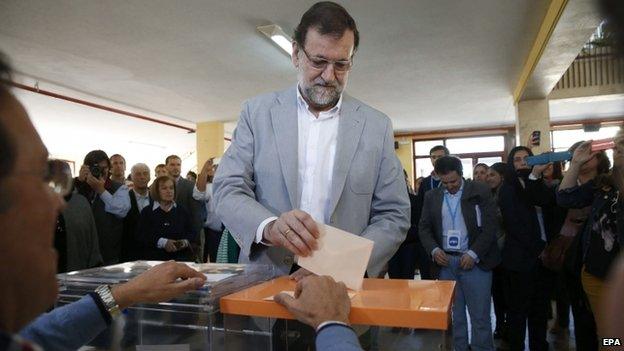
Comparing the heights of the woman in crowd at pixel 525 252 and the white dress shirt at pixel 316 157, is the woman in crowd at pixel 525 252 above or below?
below

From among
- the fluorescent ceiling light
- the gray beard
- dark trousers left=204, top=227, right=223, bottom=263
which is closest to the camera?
dark trousers left=204, top=227, right=223, bottom=263

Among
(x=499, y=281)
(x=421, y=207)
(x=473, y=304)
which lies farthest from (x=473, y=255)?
(x=421, y=207)

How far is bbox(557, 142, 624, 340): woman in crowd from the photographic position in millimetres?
2713

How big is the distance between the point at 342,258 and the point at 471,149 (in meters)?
15.2

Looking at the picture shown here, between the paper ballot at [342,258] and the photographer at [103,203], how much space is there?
337 cm

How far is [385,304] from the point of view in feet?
2.89

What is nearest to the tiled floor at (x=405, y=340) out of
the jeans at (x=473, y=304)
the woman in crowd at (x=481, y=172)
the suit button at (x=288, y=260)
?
the suit button at (x=288, y=260)

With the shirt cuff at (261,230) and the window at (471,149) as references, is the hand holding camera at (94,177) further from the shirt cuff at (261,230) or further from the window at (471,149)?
the window at (471,149)

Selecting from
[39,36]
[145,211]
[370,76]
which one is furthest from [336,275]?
[370,76]

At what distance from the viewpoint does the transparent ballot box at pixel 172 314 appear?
99 centimetres

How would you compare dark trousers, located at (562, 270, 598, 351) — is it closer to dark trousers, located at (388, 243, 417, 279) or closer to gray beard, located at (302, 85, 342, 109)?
dark trousers, located at (388, 243, 417, 279)

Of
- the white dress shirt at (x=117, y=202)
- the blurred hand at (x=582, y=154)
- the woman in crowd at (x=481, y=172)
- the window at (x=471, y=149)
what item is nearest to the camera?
the blurred hand at (x=582, y=154)

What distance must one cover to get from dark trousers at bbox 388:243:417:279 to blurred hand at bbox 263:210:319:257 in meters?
4.39

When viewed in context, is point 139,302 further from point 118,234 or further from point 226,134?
point 226,134
